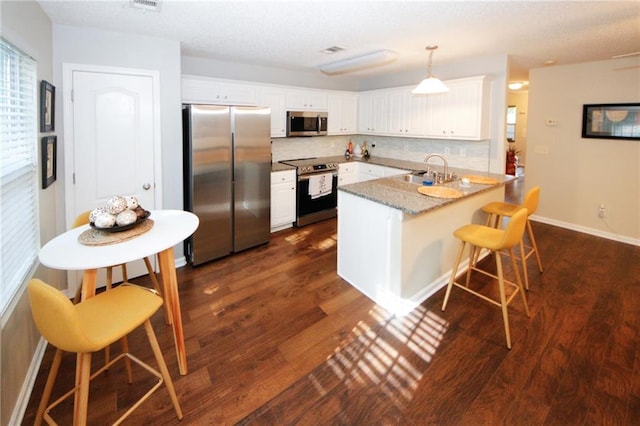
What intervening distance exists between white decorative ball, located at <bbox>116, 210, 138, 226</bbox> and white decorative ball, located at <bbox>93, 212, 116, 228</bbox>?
1.3 inches

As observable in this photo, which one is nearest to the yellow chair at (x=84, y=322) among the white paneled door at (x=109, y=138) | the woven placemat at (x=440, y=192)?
the white paneled door at (x=109, y=138)

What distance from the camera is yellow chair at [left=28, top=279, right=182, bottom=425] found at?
1376 millimetres

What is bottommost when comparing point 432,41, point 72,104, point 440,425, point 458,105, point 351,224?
point 440,425

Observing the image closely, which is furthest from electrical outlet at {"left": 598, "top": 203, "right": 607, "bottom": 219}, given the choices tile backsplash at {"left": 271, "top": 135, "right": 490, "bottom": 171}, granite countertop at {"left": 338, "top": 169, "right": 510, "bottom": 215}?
granite countertop at {"left": 338, "top": 169, "right": 510, "bottom": 215}

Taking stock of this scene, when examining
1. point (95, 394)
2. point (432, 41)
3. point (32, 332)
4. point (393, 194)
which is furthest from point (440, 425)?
point (432, 41)

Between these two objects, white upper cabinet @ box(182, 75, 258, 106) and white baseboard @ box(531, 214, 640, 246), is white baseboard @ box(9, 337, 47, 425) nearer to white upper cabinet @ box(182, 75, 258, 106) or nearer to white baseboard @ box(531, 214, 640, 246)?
white upper cabinet @ box(182, 75, 258, 106)

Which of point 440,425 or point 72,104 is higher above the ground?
point 72,104

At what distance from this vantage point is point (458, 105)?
4.51 m

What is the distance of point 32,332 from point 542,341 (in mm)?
3457

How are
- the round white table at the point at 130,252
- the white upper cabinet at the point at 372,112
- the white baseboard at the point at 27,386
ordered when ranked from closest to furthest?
the round white table at the point at 130,252 < the white baseboard at the point at 27,386 < the white upper cabinet at the point at 372,112

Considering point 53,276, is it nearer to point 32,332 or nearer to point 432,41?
point 32,332

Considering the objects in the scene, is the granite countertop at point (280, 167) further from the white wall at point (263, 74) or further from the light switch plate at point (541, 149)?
the light switch plate at point (541, 149)

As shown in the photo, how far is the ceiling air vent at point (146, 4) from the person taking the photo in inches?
92.0

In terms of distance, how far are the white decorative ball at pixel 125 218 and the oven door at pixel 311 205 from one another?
3074 millimetres
